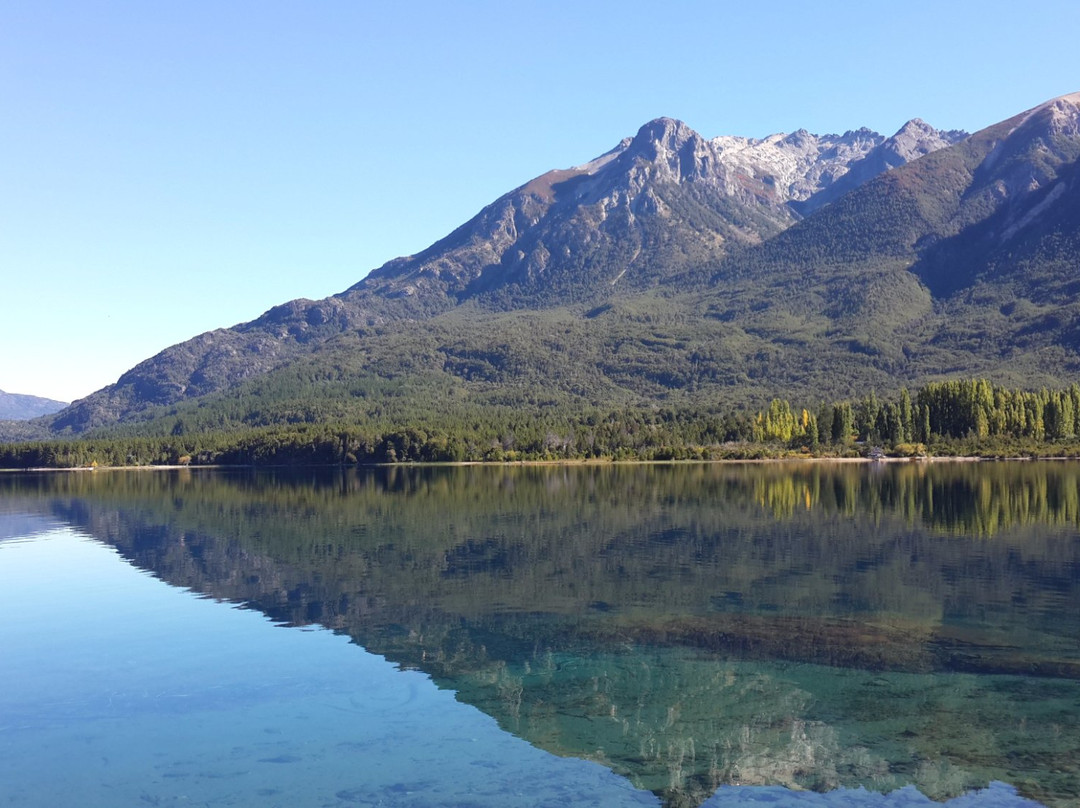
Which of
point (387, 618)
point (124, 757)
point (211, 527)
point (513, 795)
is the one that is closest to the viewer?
point (513, 795)

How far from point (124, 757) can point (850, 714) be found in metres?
19.0

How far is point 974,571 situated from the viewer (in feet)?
151

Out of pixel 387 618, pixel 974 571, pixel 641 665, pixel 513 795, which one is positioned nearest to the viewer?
pixel 513 795

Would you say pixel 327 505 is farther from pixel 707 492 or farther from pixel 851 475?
pixel 851 475

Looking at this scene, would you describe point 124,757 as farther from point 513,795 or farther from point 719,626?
point 719,626

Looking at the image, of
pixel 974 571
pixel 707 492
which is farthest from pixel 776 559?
pixel 707 492

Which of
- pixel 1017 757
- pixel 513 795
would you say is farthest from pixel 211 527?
pixel 1017 757

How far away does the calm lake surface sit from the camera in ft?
→ 71.5

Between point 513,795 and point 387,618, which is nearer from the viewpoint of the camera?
point 513,795

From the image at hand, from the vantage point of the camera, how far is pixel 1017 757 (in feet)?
71.9

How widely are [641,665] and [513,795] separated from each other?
10.4 m

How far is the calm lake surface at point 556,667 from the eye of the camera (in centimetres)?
2180

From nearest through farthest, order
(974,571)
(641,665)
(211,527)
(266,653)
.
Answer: (641,665) → (266,653) → (974,571) → (211,527)

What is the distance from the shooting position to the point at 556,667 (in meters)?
30.7
